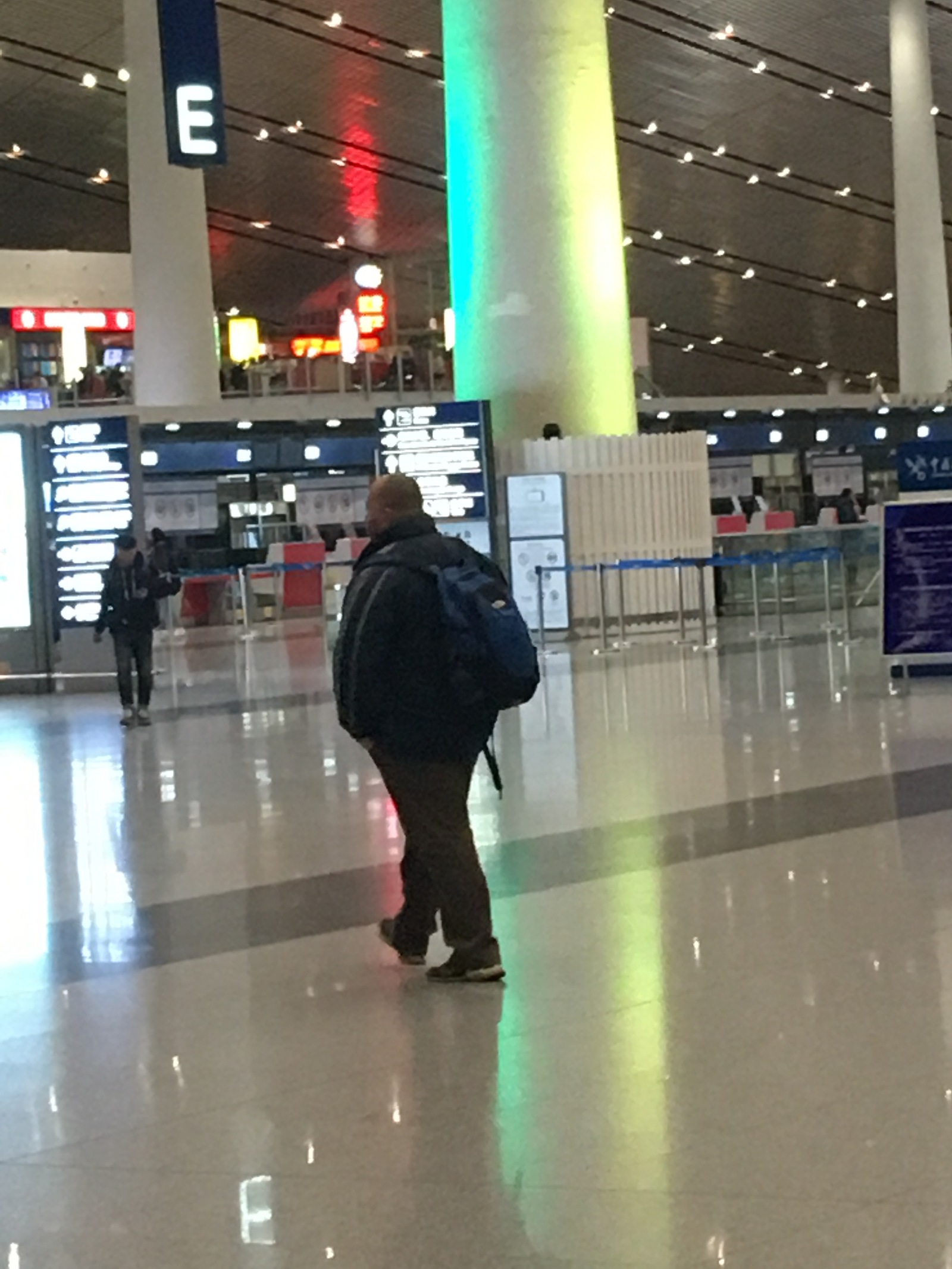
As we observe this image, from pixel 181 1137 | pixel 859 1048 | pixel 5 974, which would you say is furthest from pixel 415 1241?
pixel 5 974

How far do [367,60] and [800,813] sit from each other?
38.8 meters

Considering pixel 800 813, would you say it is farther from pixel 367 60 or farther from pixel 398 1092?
pixel 367 60

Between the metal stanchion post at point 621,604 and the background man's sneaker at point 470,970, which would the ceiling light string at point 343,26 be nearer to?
the metal stanchion post at point 621,604

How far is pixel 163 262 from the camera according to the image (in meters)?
37.2

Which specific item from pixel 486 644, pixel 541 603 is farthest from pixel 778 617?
pixel 486 644

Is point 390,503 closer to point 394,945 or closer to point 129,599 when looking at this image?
point 394,945

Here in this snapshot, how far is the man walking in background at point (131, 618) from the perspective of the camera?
1650 cm

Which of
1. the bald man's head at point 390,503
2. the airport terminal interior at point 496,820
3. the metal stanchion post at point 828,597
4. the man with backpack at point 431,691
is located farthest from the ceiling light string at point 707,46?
the man with backpack at point 431,691

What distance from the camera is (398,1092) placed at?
523cm

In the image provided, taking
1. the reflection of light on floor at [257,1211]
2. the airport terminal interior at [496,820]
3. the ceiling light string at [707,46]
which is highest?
the ceiling light string at [707,46]

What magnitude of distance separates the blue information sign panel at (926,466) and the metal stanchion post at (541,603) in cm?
756

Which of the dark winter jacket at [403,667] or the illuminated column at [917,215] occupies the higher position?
the illuminated column at [917,215]

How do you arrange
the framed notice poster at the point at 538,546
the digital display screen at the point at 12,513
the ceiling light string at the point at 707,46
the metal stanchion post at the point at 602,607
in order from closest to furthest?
the digital display screen at the point at 12,513 < the metal stanchion post at the point at 602,607 < the framed notice poster at the point at 538,546 < the ceiling light string at the point at 707,46

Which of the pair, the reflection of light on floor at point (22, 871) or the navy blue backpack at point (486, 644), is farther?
the reflection of light on floor at point (22, 871)
